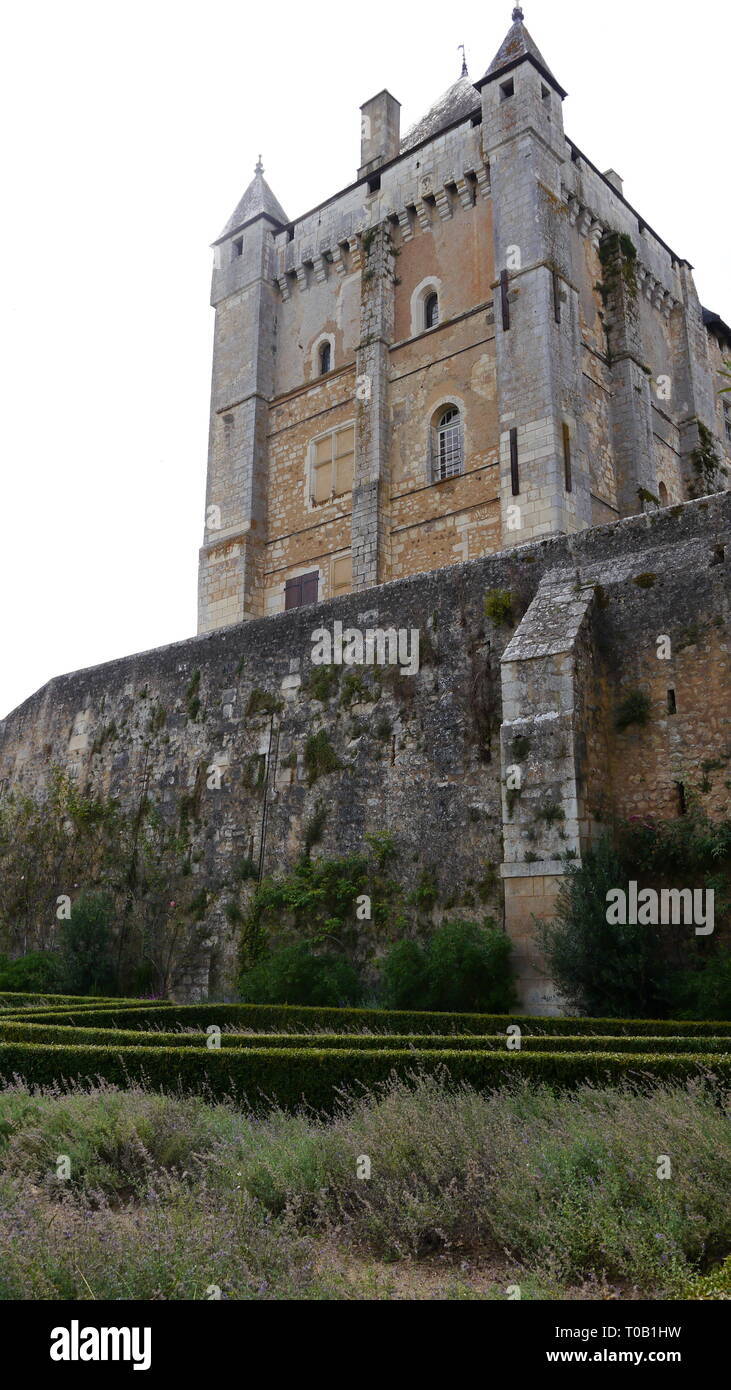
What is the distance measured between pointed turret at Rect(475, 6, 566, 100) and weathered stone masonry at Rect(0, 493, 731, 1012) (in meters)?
15.3

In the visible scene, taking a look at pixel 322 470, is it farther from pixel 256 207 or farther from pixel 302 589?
pixel 256 207

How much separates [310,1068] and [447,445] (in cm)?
1933

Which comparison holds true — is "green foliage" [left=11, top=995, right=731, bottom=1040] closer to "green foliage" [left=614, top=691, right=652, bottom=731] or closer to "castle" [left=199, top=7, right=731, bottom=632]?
"green foliage" [left=614, top=691, right=652, bottom=731]

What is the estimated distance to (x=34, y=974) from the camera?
1700 centimetres

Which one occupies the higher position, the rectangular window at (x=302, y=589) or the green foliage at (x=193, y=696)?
the rectangular window at (x=302, y=589)

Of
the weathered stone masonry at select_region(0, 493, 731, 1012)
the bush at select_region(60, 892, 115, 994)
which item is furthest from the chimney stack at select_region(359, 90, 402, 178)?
the bush at select_region(60, 892, 115, 994)

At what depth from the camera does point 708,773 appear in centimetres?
1124

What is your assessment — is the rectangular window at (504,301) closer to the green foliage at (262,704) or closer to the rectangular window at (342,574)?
the rectangular window at (342,574)

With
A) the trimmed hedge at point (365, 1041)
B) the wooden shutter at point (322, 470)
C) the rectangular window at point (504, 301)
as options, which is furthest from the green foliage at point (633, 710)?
the wooden shutter at point (322, 470)

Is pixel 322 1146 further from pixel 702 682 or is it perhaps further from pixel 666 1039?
pixel 702 682

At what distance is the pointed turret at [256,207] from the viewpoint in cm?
2930

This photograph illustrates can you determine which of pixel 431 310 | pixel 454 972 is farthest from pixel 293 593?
pixel 454 972

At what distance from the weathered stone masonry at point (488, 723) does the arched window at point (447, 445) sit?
28.5 ft

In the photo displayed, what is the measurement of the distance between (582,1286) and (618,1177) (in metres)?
0.69
